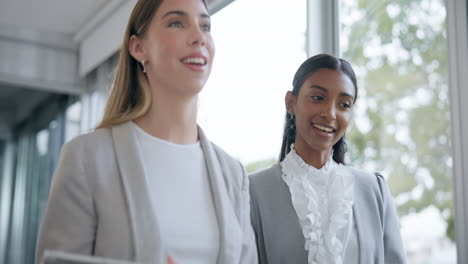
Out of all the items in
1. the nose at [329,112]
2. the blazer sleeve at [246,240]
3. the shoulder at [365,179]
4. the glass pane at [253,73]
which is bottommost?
the blazer sleeve at [246,240]

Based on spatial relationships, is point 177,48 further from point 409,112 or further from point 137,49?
point 409,112

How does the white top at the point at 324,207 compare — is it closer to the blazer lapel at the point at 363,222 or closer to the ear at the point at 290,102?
the blazer lapel at the point at 363,222

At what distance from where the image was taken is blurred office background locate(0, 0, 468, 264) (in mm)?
1980

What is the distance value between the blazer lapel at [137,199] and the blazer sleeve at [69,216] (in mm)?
82

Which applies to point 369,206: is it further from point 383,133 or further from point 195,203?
point 383,133

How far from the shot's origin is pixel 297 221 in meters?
1.59

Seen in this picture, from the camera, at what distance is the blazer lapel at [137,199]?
1188 mm

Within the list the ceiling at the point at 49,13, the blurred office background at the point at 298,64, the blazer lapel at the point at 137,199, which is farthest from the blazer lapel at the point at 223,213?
the ceiling at the point at 49,13

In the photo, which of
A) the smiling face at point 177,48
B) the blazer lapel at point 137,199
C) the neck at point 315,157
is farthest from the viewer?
the neck at point 315,157

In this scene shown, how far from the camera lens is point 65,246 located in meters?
1.18

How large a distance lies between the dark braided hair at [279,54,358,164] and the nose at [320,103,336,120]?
0.34ft

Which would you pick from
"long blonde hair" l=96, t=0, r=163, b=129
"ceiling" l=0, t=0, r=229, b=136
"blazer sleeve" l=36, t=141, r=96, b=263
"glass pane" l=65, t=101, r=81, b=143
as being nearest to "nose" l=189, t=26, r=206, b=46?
"long blonde hair" l=96, t=0, r=163, b=129

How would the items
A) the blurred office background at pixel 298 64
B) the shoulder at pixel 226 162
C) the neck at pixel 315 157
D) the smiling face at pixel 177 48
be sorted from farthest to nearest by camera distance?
1. the blurred office background at pixel 298 64
2. the neck at pixel 315 157
3. the shoulder at pixel 226 162
4. the smiling face at pixel 177 48

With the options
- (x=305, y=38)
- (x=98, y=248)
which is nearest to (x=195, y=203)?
(x=98, y=248)
